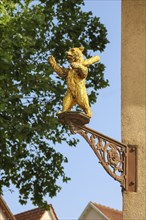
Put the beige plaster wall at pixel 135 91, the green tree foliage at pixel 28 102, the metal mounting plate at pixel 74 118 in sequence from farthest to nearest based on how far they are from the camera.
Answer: the green tree foliage at pixel 28 102 → the beige plaster wall at pixel 135 91 → the metal mounting plate at pixel 74 118

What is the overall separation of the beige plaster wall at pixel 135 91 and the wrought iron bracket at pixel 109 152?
0.08 metres

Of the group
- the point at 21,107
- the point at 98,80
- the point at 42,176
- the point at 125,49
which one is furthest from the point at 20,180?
the point at 125,49

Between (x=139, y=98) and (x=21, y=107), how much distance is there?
9.22m

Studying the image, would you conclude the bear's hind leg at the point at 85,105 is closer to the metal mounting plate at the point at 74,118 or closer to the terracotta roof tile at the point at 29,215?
the metal mounting plate at the point at 74,118

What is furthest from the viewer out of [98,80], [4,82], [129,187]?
[98,80]

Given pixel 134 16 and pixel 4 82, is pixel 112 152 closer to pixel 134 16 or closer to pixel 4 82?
pixel 134 16

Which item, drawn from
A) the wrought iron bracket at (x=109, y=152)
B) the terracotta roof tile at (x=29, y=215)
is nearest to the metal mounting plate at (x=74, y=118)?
the wrought iron bracket at (x=109, y=152)

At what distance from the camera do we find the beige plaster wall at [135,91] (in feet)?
23.5

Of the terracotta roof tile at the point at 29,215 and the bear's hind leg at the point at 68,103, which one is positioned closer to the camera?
the bear's hind leg at the point at 68,103

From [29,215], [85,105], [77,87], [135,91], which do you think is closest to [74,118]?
[85,105]

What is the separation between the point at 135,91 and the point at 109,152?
0.74 m

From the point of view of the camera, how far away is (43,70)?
16.9 metres

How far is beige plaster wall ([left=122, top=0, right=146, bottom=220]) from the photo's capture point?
7168mm

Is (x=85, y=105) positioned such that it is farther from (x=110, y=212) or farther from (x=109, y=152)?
(x=110, y=212)
